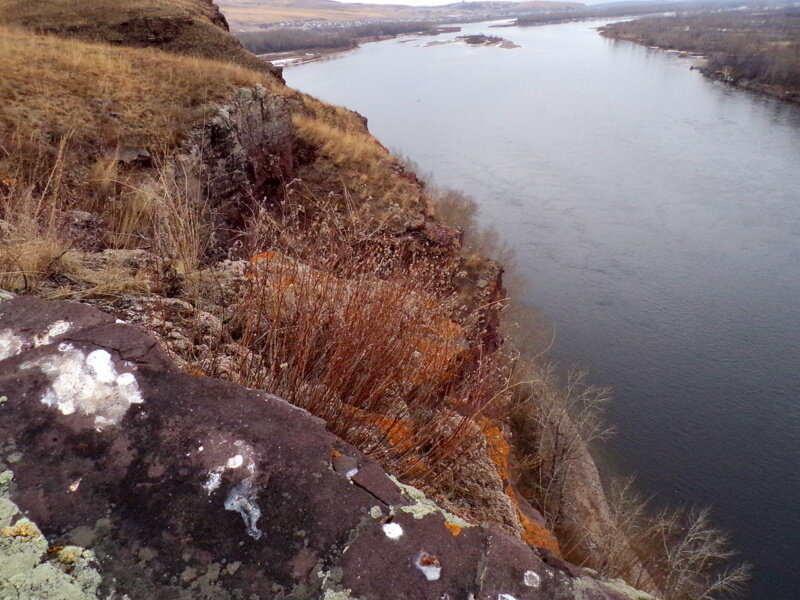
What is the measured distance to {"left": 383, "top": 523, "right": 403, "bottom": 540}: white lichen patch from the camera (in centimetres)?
137

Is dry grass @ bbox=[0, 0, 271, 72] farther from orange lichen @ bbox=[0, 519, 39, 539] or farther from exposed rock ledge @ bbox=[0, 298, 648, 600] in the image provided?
orange lichen @ bbox=[0, 519, 39, 539]

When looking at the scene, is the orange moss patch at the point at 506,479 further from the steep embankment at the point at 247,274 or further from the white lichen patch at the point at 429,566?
the white lichen patch at the point at 429,566

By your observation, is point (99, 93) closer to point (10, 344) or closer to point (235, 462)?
point (10, 344)

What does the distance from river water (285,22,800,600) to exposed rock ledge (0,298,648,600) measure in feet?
36.8

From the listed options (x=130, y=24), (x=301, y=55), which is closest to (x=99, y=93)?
(x=130, y=24)

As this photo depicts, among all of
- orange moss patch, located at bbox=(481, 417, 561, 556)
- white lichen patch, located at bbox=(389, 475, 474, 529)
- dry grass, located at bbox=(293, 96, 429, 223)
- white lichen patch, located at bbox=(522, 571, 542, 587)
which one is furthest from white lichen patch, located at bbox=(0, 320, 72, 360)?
dry grass, located at bbox=(293, 96, 429, 223)

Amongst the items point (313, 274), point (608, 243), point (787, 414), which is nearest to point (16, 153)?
point (313, 274)

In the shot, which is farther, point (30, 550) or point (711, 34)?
point (711, 34)

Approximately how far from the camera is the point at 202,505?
136 cm

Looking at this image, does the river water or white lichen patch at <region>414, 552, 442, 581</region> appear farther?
the river water

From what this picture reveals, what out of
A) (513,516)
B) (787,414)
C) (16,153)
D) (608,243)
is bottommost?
(787,414)

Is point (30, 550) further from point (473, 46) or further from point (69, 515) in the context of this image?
point (473, 46)

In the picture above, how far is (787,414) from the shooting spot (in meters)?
11.9

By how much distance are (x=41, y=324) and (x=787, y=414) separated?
554 inches
